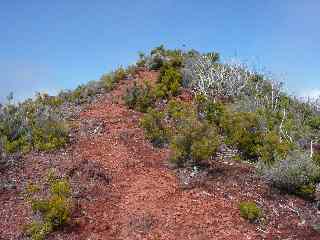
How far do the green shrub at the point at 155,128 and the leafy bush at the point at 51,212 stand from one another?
3599mm

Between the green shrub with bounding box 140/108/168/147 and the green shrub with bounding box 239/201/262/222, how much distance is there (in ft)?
12.2

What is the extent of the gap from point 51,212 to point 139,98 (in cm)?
714

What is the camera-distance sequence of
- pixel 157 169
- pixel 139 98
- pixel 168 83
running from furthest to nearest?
pixel 168 83 < pixel 139 98 < pixel 157 169

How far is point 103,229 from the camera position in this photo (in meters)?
9.59

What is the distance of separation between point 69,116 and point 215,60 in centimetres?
776

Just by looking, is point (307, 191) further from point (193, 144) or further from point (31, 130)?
point (31, 130)

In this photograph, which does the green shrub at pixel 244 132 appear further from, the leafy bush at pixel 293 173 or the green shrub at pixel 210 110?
→ the leafy bush at pixel 293 173

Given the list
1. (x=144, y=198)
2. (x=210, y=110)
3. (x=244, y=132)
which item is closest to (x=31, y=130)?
(x=144, y=198)

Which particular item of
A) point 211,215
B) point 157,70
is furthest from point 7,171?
point 157,70

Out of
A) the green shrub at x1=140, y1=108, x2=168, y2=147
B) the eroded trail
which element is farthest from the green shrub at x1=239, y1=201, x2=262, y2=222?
the green shrub at x1=140, y1=108, x2=168, y2=147

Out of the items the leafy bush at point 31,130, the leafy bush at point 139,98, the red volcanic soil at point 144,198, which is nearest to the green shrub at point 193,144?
the red volcanic soil at point 144,198

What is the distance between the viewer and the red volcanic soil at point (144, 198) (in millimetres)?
9555

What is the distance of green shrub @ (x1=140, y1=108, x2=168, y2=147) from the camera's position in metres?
13.3

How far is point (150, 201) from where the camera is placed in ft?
34.3
